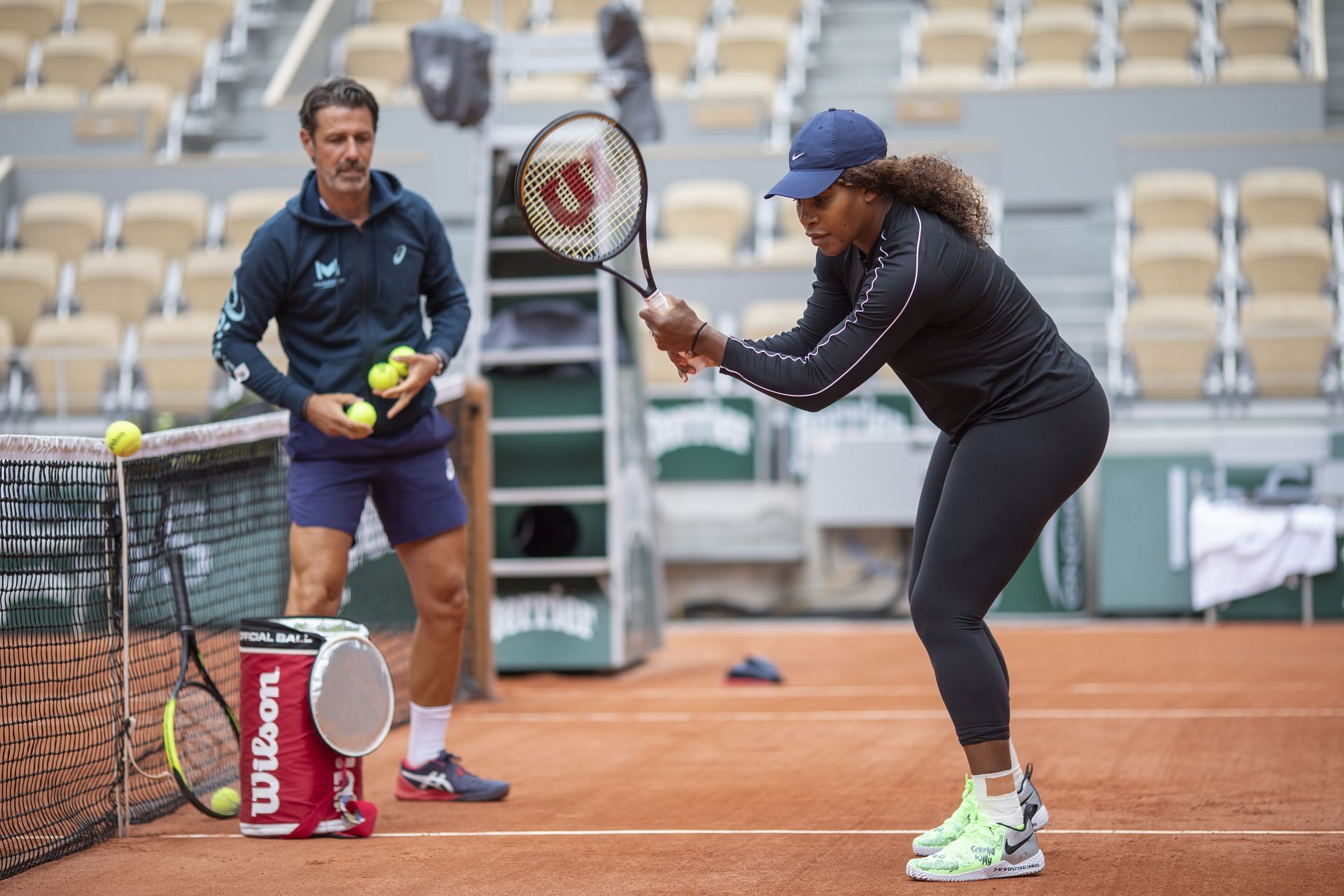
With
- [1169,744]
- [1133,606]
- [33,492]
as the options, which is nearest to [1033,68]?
[1133,606]

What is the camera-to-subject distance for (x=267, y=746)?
13.9 feet

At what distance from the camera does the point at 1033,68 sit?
15.5 meters

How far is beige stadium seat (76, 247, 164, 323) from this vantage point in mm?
13938

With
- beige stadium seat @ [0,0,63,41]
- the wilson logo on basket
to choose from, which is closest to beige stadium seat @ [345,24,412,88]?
beige stadium seat @ [0,0,63,41]

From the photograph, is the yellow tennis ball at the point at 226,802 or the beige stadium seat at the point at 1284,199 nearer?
the yellow tennis ball at the point at 226,802

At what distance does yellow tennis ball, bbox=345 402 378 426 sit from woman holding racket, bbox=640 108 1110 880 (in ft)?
3.71

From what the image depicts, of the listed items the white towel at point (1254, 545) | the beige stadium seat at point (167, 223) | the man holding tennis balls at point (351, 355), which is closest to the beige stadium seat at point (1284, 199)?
the white towel at point (1254, 545)

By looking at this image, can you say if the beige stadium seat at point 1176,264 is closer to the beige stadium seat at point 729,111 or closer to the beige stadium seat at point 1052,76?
the beige stadium seat at point 1052,76

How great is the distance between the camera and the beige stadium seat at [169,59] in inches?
659

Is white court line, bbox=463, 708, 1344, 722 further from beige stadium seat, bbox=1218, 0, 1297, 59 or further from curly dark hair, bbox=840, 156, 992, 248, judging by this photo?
beige stadium seat, bbox=1218, 0, 1297, 59

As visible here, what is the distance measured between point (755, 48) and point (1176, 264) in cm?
539

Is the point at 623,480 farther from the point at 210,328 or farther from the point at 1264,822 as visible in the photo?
the point at 210,328

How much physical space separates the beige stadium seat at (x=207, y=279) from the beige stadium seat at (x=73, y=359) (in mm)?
691

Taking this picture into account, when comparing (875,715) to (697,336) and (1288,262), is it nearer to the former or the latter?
(697,336)
